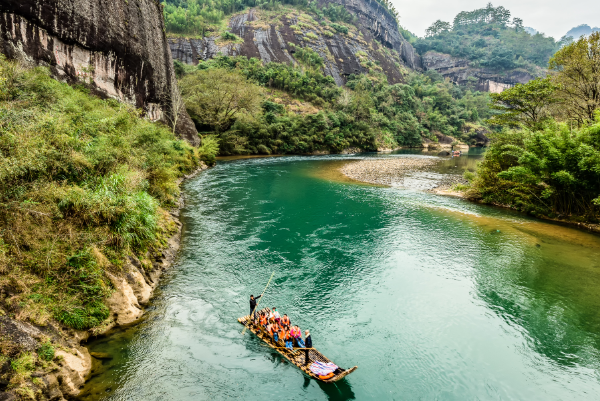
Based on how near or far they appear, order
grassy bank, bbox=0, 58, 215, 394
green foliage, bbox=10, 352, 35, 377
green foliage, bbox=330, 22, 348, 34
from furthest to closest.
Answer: green foliage, bbox=330, 22, 348, 34 < grassy bank, bbox=0, 58, 215, 394 < green foliage, bbox=10, 352, 35, 377

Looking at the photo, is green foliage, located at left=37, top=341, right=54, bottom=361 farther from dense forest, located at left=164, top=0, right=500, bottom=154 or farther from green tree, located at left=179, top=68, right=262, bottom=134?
green tree, located at left=179, top=68, right=262, bottom=134

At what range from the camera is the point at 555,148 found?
794 inches

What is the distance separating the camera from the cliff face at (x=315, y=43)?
91.2 meters

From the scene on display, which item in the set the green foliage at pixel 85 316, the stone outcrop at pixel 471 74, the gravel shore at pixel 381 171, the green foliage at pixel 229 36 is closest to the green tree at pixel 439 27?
the stone outcrop at pixel 471 74

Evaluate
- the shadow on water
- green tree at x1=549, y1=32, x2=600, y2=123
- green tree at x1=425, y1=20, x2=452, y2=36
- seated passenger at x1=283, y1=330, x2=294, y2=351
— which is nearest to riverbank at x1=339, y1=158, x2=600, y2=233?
green tree at x1=549, y1=32, x2=600, y2=123

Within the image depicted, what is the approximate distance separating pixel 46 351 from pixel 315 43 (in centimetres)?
11878

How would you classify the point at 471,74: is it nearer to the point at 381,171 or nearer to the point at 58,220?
the point at 381,171

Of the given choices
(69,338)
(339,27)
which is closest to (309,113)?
(69,338)

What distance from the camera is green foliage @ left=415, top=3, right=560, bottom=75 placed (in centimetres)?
14400

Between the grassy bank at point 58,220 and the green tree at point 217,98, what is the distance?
39.2m

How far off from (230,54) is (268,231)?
8679cm

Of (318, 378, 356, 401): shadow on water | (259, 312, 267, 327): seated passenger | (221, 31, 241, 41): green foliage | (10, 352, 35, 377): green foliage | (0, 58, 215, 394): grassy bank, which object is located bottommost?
(318, 378, 356, 401): shadow on water

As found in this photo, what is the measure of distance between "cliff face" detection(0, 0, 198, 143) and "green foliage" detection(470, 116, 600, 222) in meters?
37.9

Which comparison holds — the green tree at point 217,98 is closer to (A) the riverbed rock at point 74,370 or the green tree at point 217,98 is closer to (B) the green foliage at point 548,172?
(B) the green foliage at point 548,172
